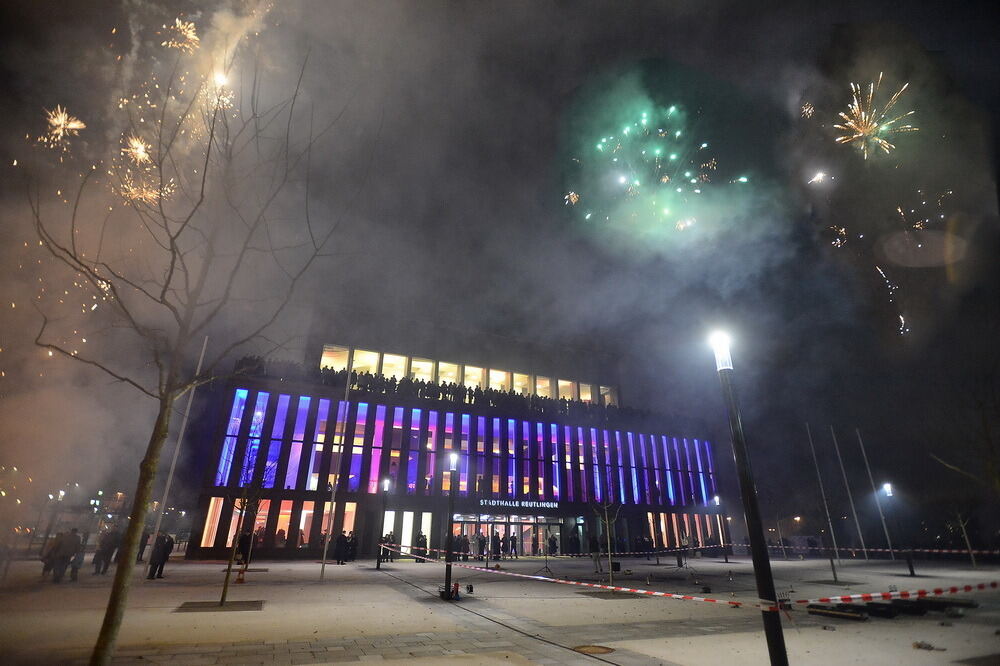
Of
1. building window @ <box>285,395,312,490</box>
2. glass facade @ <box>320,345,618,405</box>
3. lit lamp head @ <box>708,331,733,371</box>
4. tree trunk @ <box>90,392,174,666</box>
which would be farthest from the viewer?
glass facade @ <box>320,345,618,405</box>

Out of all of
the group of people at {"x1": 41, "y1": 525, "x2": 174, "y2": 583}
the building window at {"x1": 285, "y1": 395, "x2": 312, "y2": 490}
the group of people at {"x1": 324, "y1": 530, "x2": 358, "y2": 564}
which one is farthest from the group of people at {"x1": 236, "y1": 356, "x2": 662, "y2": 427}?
the group of people at {"x1": 41, "y1": 525, "x2": 174, "y2": 583}

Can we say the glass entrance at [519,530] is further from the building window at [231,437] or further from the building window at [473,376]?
the building window at [231,437]

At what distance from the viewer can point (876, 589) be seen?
15.1 meters

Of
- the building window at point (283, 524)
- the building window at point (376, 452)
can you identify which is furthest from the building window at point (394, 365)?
the building window at point (283, 524)

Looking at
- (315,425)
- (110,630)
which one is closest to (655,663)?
(110,630)

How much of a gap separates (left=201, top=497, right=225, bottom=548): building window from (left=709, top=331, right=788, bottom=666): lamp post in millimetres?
32472

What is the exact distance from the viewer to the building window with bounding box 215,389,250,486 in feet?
95.9

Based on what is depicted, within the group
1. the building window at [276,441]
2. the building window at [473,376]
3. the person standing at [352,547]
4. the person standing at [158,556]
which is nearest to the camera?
the person standing at [158,556]

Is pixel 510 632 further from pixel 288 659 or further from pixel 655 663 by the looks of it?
pixel 288 659

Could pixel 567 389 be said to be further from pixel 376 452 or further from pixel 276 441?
pixel 276 441

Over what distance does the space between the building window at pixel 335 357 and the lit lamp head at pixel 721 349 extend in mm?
37214

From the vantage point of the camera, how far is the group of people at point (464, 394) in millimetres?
33500

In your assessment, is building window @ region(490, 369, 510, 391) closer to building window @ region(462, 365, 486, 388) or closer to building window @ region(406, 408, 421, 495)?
building window @ region(462, 365, 486, 388)

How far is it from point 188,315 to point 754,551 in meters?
7.95
